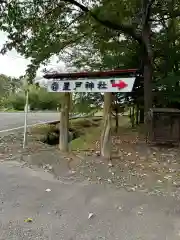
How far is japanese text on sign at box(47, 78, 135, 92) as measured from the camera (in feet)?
17.0

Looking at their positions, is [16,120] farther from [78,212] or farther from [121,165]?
[78,212]

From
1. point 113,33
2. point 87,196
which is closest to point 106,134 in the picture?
point 87,196

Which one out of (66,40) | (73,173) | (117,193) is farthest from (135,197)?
(66,40)

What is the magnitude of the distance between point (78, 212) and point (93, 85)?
2.54 meters

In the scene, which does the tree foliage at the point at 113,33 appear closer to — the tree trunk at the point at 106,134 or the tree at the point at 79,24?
the tree at the point at 79,24

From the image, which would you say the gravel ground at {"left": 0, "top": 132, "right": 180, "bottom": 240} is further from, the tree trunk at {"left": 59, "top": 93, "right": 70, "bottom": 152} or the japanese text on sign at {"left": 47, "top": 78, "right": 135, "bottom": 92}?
the japanese text on sign at {"left": 47, "top": 78, "right": 135, "bottom": 92}

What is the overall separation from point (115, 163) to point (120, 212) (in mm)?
1989

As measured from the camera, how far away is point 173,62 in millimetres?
8484

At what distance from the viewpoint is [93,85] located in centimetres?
548

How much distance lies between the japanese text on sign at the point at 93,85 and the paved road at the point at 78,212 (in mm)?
1725

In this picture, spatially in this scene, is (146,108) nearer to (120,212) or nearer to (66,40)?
(66,40)

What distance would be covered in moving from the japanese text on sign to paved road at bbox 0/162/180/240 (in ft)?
5.66

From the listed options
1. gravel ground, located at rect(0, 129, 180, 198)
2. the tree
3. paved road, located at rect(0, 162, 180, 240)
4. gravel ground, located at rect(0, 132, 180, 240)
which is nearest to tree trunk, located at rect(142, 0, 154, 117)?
the tree

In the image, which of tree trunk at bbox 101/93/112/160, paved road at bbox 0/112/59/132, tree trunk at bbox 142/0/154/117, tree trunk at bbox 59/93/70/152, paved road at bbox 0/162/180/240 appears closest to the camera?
paved road at bbox 0/162/180/240
